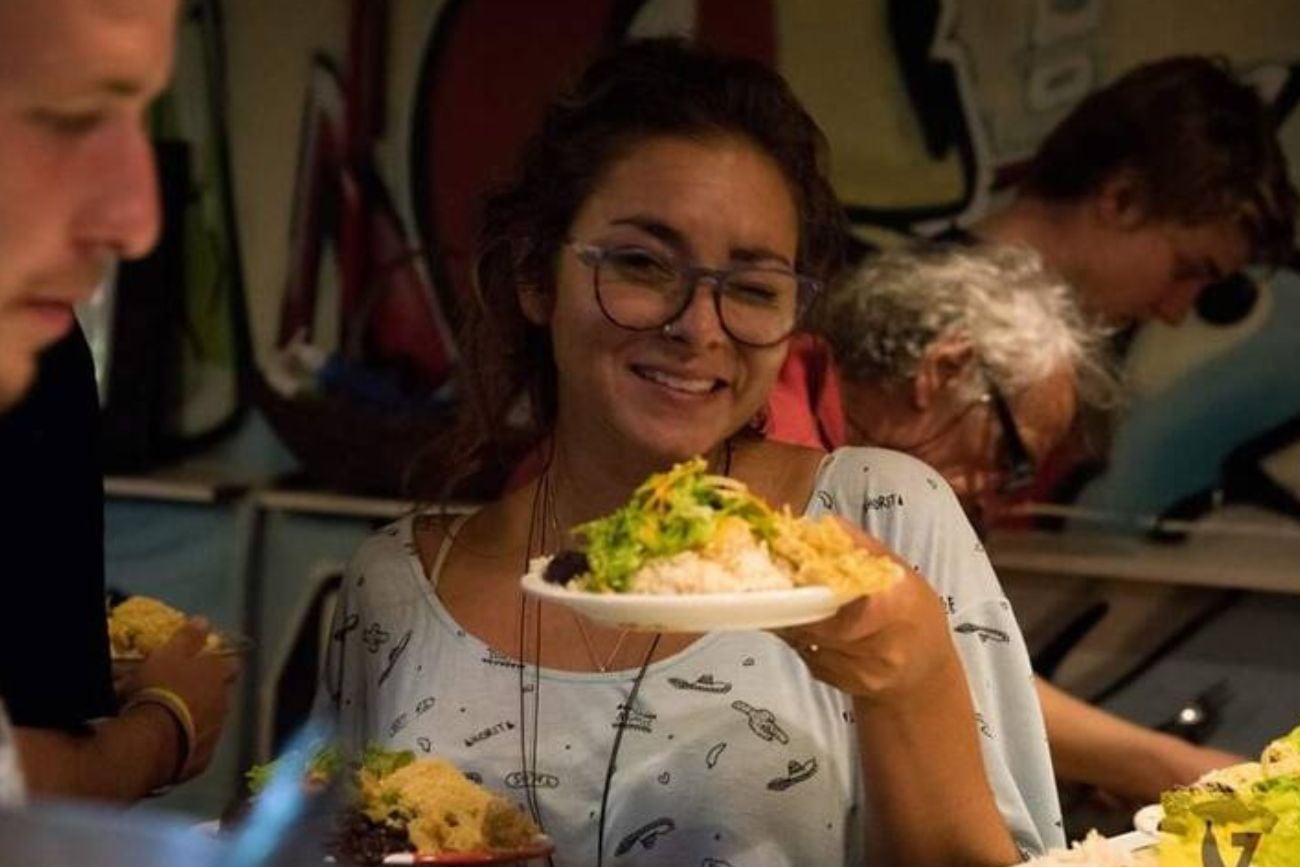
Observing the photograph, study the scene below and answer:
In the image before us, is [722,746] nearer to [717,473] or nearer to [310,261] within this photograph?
[717,473]

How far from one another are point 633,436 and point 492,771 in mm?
261

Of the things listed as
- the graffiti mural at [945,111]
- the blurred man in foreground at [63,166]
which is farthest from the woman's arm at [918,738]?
the graffiti mural at [945,111]

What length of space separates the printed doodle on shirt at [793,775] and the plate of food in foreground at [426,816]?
165 millimetres

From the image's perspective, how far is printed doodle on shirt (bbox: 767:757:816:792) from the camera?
1.39 m

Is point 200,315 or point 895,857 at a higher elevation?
point 895,857

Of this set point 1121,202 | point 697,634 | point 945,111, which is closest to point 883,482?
point 697,634

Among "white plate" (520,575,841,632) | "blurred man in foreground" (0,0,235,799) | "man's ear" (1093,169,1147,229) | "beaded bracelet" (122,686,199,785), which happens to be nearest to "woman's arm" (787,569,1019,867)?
"white plate" (520,575,841,632)

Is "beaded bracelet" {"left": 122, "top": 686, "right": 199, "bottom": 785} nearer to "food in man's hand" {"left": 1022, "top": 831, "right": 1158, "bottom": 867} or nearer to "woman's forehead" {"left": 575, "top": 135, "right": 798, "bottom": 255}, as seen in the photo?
"woman's forehead" {"left": 575, "top": 135, "right": 798, "bottom": 255}

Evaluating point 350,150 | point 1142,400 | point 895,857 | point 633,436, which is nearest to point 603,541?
point 633,436

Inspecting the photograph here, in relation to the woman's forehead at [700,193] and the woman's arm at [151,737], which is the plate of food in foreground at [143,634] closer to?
the woman's arm at [151,737]

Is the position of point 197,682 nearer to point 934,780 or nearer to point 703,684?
point 703,684

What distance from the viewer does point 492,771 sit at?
56.1 inches

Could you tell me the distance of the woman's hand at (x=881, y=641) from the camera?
1.22m

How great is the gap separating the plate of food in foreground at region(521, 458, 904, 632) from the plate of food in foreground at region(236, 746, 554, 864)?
164 mm
